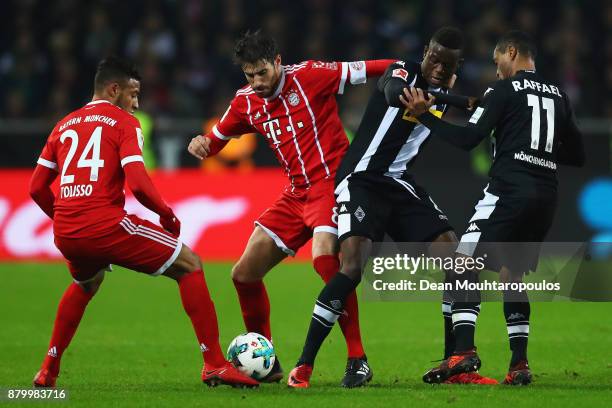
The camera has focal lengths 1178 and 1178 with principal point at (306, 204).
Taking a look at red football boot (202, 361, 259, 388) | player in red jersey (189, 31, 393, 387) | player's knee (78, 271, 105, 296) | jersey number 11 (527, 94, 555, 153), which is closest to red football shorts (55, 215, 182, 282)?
player's knee (78, 271, 105, 296)

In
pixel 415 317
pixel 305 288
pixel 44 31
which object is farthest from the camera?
pixel 44 31

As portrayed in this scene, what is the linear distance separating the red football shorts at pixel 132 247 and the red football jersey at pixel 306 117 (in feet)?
3.44

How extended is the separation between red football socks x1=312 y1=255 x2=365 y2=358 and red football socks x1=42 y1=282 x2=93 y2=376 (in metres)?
1.43

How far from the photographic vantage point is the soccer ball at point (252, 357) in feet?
22.6

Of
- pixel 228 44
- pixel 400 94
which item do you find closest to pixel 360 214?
pixel 400 94

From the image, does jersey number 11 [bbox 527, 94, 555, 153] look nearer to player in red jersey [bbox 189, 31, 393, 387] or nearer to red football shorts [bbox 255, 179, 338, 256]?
player in red jersey [bbox 189, 31, 393, 387]

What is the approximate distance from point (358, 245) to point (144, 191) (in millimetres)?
1269

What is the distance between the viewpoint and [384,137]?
7.14m

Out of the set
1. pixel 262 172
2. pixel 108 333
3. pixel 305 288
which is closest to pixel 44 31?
pixel 262 172

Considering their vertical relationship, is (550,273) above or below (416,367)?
above

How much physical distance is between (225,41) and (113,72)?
10.7 metres

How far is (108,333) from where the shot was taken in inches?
377

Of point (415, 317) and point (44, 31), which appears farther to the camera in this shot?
point (44, 31)

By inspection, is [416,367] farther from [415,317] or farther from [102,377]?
[415,317]
